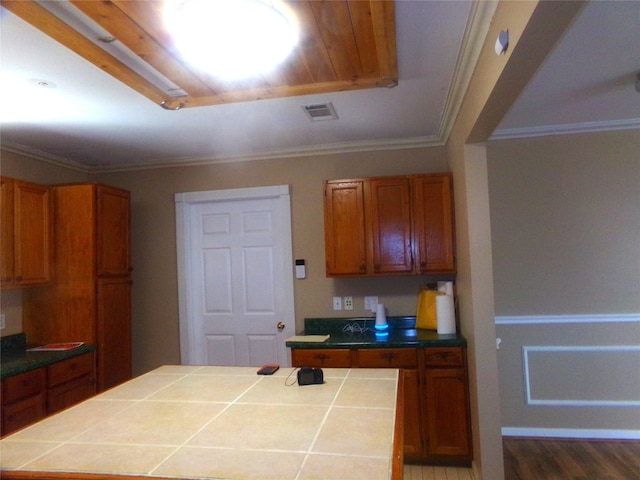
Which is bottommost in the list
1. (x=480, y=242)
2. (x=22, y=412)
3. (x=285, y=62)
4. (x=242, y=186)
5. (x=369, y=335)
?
(x=22, y=412)

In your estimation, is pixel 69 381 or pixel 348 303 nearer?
pixel 69 381

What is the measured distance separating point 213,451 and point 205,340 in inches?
114

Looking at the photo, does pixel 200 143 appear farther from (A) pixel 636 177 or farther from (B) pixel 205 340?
(A) pixel 636 177

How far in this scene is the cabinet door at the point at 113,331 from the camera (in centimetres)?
327

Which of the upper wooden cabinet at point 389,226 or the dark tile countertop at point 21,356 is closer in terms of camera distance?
the dark tile countertop at point 21,356

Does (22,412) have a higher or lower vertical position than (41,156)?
lower

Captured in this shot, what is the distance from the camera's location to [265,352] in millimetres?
3775

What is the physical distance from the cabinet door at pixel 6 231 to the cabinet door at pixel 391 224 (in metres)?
2.60

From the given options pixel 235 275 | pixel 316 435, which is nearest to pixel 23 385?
pixel 235 275

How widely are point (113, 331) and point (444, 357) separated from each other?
102 inches

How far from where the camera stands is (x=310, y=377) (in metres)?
1.69

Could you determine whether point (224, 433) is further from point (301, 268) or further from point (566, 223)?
point (566, 223)

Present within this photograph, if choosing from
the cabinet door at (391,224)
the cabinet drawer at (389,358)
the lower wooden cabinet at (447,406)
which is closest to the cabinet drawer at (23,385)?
the cabinet drawer at (389,358)

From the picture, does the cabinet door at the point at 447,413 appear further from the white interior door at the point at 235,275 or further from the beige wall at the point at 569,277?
the white interior door at the point at 235,275
